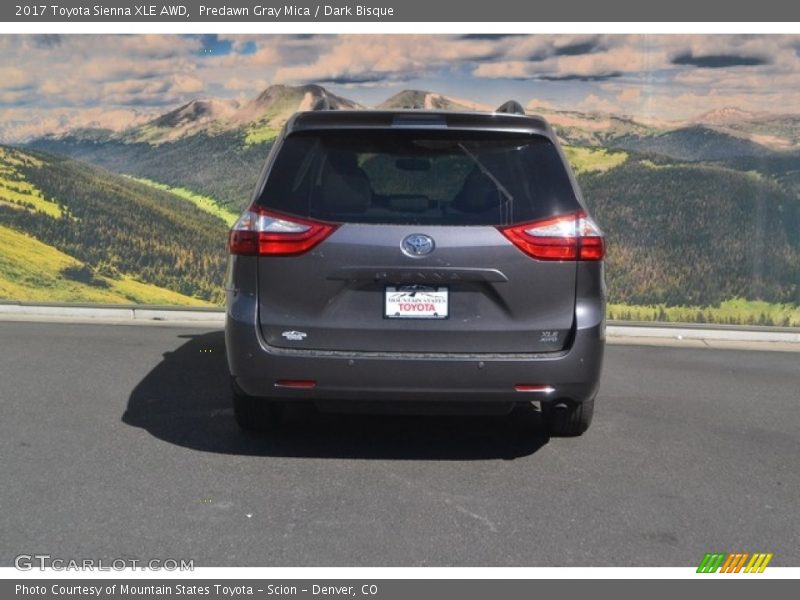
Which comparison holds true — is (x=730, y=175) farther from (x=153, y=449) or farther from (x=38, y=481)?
(x=38, y=481)

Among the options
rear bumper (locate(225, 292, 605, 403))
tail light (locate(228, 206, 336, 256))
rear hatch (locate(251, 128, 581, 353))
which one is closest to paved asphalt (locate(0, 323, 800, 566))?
rear bumper (locate(225, 292, 605, 403))

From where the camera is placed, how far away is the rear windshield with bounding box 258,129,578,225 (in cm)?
484

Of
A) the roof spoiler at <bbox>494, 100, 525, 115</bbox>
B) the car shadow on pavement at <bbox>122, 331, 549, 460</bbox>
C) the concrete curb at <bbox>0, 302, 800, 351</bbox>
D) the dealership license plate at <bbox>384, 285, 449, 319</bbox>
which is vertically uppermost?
the roof spoiler at <bbox>494, 100, 525, 115</bbox>

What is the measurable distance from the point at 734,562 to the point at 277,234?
2557 millimetres

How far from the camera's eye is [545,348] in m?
4.82

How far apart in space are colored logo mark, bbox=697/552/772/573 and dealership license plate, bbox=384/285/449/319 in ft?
5.37

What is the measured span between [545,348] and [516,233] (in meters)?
0.59

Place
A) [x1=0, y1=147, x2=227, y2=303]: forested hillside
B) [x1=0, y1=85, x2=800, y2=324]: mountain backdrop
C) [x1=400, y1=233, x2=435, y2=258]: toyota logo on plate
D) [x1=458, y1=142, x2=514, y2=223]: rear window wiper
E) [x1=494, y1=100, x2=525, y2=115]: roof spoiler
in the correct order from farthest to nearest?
[x1=0, y1=147, x2=227, y2=303]: forested hillside
[x1=0, y1=85, x2=800, y2=324]: mountain backdrop
[x1=494, y1=100, x2=525, y2=115]: roof spoiler
[x1=458, y1=142, x2=514, y2=223]: rear window wiper
[x1=400, y1=233, x2=435, y2=258]: toyota logo on plate

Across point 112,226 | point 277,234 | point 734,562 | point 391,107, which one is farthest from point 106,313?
point 734,562

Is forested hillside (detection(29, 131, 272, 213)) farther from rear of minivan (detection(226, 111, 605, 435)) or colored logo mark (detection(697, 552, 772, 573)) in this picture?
colored logo mark (detection(697, 552, 772, 573))

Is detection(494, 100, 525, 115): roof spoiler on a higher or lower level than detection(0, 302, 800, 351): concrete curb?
higher

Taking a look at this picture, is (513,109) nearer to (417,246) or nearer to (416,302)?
(417,246)

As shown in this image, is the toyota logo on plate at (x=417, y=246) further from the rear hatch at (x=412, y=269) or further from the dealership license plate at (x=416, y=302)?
the dealership license plate at (x=416, y=302)

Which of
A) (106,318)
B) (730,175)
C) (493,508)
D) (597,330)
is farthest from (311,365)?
(730,175)
